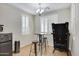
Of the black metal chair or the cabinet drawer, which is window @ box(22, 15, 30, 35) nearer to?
the cabinet drawer

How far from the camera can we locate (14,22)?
2.16m

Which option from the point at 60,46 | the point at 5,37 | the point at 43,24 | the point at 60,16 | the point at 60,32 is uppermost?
the point at 60,16

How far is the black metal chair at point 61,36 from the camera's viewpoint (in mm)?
2059

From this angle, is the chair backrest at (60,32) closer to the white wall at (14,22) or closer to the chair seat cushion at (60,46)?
the chair seat cushion at (60,46)

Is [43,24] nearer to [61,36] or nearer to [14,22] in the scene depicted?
[61,36]

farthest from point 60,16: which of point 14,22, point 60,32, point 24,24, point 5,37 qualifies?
point 5,37

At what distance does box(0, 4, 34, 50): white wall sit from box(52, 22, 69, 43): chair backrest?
48cm

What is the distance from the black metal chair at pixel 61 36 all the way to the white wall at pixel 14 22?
480 mm

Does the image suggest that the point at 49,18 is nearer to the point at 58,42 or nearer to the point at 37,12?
the point at 37,12

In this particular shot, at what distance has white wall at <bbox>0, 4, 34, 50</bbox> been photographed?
2.07 meters

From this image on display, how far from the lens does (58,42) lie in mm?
2092

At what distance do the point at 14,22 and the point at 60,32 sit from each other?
101cm

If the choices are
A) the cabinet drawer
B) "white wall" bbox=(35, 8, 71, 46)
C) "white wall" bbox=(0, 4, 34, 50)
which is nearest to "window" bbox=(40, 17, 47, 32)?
"white wall" bbox=(35, 8, 71, 46)

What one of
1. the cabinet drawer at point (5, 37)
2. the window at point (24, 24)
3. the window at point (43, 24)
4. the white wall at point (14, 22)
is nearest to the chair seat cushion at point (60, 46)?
the window at point (43, 24)
